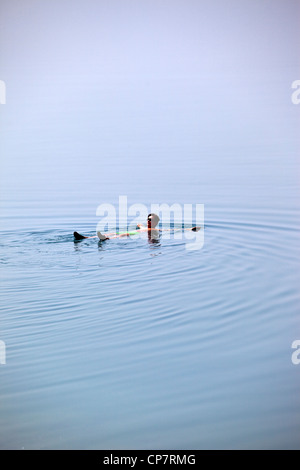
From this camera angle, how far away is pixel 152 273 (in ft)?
31.7

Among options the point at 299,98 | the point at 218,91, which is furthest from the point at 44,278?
the point at 218,91

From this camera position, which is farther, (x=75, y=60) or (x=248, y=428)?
(x=75, y=60)

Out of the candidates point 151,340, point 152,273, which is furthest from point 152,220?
point 151,340

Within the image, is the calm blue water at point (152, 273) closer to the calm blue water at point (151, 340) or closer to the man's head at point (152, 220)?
the calm blue water at point (151, 340)

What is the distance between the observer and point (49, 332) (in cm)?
747

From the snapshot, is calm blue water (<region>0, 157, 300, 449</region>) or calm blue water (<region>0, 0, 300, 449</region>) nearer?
calm blue water (<region>0, 157, 300, 449</region>)

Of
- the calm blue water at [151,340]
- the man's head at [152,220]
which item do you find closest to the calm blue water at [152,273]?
the calm blue water at [151,340]

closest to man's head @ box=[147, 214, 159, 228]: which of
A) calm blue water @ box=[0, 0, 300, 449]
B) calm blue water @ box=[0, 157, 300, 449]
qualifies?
calm blue water @ box=[0, 0, 300, 449]

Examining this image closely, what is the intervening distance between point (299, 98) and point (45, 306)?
19295 millimetres

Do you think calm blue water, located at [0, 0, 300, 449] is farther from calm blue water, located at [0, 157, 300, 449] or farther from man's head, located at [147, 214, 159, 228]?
man's head, located at [147, 214, 159, 228]

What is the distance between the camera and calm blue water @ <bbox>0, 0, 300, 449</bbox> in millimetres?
5707

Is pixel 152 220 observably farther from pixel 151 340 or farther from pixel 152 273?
pixel 151 340
